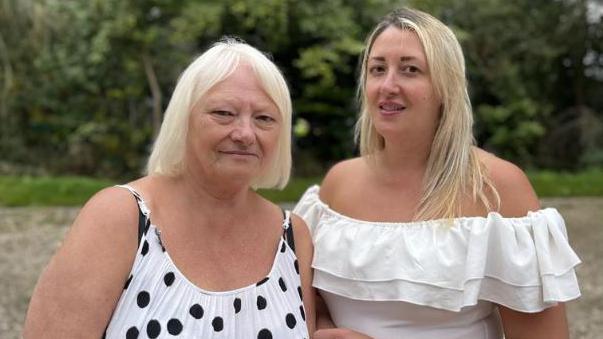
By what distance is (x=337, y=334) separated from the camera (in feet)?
6.71

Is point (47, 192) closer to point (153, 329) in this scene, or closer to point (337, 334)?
point (337, 334)

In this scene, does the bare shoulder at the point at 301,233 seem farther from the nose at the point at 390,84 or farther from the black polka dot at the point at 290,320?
the nose at the point at 390,84

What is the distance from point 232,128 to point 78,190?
7441 millimetres

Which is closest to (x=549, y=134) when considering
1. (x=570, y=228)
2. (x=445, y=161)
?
(x=570, y=228)

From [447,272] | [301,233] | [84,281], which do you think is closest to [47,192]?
[301,233]

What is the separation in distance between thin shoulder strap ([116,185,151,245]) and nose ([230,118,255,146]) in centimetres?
30

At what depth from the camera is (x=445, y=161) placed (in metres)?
2.05

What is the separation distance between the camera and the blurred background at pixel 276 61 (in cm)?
992

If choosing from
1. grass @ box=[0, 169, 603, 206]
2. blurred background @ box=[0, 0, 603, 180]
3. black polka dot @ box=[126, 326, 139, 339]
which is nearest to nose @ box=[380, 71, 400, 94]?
black polka dot @ box=[126, 326, 139, 339]

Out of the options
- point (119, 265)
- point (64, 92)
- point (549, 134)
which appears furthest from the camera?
point (549, 134)

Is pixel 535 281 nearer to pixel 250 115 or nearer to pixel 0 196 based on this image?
pixel 250 115

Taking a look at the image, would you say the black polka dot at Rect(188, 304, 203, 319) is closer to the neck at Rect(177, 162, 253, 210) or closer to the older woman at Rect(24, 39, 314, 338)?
the older woman at Rect(24, 39, 314, 338)

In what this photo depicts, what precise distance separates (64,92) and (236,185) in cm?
1080

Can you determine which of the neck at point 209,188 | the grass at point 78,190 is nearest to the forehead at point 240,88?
the neck at point 209,188
